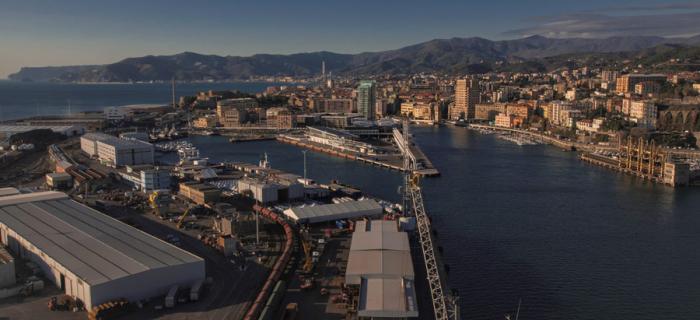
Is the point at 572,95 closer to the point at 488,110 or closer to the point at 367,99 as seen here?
the point at 488,110

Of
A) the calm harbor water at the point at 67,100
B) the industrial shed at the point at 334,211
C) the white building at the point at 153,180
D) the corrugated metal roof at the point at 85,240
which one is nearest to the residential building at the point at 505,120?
the industrial shed at the point at 334,211

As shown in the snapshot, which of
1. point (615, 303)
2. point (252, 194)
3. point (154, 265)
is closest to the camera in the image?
point (154, 265)

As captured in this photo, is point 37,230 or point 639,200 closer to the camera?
point 37,230

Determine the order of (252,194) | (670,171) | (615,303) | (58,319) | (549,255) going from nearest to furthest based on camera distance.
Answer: (58,319) < (615,303) < (549,255) < (252,194) < (670,171)

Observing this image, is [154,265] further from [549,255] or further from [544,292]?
[549,255]

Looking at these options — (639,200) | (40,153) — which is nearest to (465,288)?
(639,200)

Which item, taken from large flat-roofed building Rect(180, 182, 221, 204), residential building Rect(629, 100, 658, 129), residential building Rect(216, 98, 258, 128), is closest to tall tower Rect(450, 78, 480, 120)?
residential building Rect(629, 100, 658, 129)

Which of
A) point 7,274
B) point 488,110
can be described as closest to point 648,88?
point 488,110
